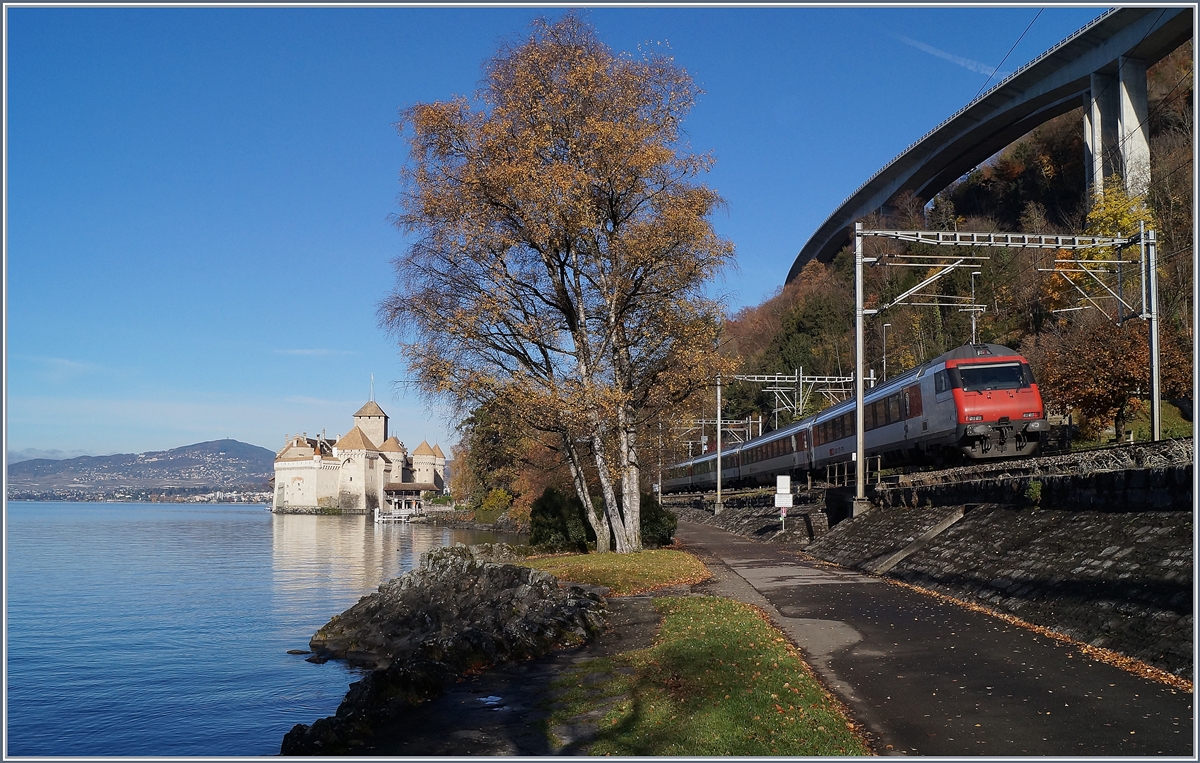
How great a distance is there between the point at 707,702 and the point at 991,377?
19.2 metres

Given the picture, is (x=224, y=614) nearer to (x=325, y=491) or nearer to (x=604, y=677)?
(x=604, y=677)

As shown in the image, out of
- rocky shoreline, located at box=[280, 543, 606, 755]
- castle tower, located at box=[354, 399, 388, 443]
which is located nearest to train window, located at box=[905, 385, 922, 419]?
rocky shoreline, located at box=[280, 543, 606, 755]

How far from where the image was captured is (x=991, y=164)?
85750 millimetres

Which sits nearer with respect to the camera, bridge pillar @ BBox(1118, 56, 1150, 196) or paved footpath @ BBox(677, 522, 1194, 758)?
Answer: paved footpath @ BBox(677, 522, 1194, 758)

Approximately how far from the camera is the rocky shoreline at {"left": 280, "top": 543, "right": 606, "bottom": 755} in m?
9.70

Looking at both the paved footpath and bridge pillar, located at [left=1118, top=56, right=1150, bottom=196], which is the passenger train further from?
bridge pillar, located at [left=1118, top=56, right=1150, bottom=196]

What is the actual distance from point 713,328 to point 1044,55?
43344 millimetres

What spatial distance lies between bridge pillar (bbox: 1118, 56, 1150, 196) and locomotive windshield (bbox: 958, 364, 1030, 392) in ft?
99.7

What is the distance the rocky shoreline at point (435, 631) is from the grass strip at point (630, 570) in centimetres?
135

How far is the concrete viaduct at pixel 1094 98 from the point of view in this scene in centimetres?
4922

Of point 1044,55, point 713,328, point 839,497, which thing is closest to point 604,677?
point 713,328

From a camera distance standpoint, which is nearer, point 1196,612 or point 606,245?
point 1196,612

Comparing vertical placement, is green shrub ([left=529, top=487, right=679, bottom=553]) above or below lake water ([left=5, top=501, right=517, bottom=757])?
above


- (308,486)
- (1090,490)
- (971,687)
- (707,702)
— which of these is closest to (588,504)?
(1090,490)
